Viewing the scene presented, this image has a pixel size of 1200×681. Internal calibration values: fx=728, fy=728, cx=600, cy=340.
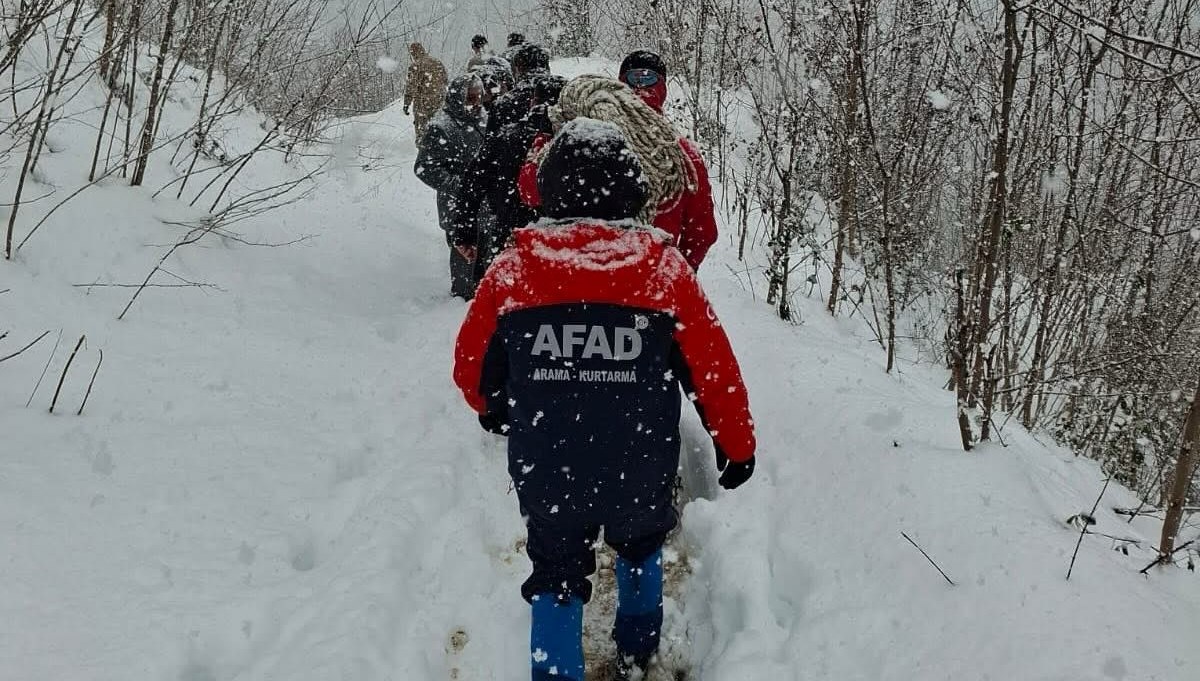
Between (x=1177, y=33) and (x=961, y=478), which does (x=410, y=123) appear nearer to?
(x=1177, y=33)

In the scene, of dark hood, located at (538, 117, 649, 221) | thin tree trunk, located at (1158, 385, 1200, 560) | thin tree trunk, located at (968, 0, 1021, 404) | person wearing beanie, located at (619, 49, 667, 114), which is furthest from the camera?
person wearing beanie, located at (619, 49, 667, 114)

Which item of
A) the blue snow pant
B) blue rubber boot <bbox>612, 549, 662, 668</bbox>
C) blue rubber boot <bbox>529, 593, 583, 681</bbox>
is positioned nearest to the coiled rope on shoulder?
the blue snow pant

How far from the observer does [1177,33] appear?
4676 mm

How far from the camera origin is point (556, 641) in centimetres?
203

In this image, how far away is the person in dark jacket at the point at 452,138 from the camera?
212 inches

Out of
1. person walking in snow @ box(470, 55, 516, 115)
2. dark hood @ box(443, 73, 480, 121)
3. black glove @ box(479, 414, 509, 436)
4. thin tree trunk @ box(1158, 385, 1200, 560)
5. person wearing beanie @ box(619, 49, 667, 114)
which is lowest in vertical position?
thin tree trunk @ box(1158, 385, 1200, 560)

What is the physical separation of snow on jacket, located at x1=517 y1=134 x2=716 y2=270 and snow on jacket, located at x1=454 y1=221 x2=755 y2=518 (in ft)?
3.49

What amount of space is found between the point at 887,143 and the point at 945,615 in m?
6.34

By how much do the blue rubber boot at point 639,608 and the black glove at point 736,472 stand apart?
30cm

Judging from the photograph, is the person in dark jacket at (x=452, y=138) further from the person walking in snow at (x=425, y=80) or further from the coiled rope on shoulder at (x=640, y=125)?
the person walking in snow at (x=425, y=80)

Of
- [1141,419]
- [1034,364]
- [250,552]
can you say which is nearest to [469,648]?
[250,552]

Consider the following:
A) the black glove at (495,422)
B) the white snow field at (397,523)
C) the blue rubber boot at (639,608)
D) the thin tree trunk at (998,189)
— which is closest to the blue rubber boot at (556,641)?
the blue rubber boot at (639,608)

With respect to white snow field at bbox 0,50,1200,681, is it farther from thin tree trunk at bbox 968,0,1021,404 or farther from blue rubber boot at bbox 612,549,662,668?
thin tree trunk at bbox 968,0,1021,404

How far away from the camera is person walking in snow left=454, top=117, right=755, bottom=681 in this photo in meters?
1.79
